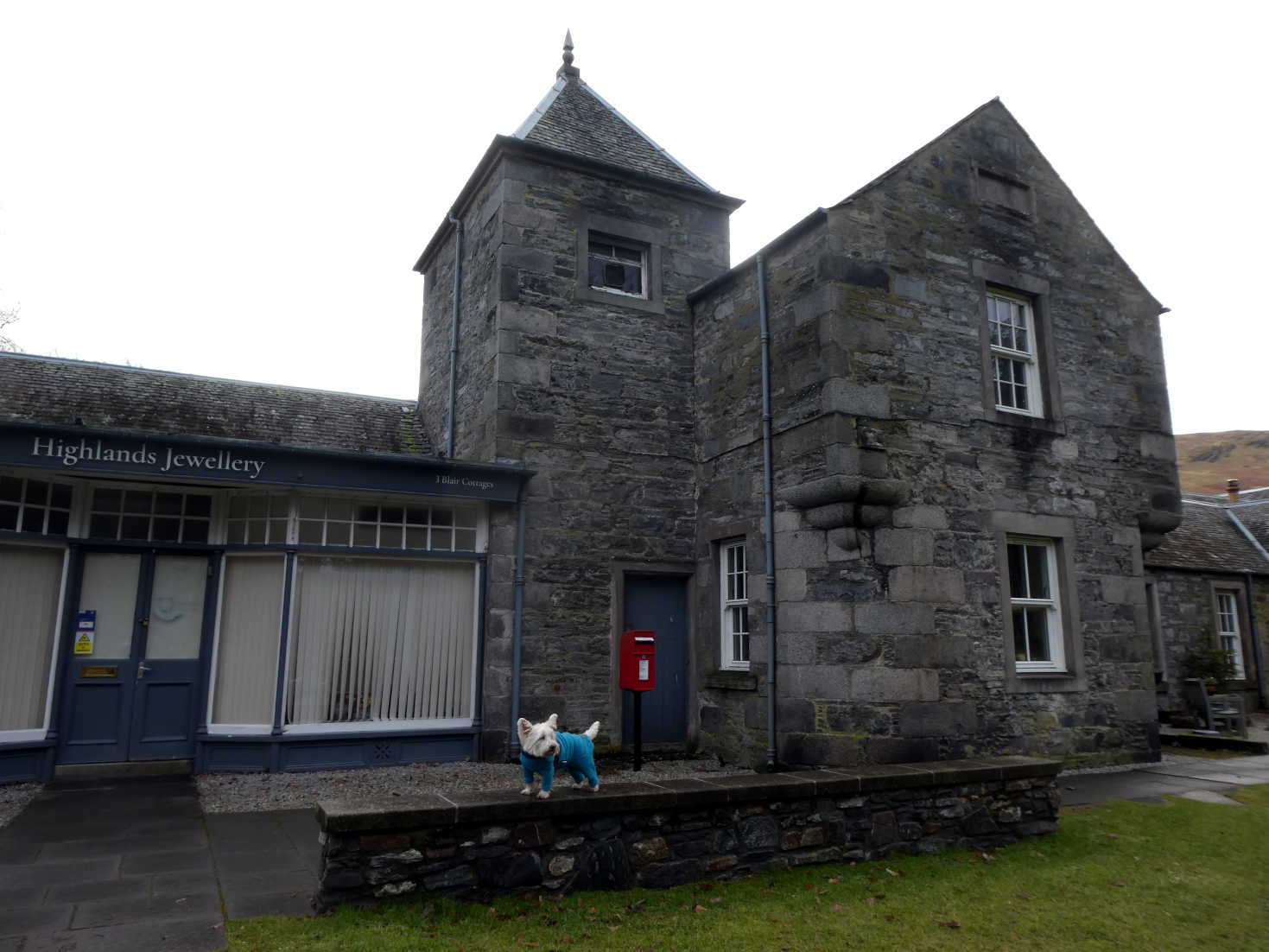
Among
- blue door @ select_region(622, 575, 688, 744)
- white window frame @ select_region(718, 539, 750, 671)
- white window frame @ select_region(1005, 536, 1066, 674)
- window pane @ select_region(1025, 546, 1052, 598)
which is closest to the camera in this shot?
white window frame @ select_region(1005, 536, 1066, 674)

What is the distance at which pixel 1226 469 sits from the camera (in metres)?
82.3

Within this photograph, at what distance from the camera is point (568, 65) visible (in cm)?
1415

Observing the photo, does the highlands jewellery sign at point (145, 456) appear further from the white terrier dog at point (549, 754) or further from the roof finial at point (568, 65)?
the roof finial at point (568, 65)

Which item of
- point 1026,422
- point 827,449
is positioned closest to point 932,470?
point 827,449

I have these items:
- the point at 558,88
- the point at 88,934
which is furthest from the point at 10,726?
the point at 558,88

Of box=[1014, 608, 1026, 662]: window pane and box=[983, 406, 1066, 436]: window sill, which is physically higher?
box=[983, 406, 1066, 436]: window sill

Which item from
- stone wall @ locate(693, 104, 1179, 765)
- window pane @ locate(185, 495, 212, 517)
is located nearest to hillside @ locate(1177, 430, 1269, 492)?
stone wall @ locate(693, 104, 1179, 765)

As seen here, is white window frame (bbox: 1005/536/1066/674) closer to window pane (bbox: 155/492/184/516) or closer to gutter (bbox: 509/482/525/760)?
gutter (bbox: 509/482/525/760)

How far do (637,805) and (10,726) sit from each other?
7147mm

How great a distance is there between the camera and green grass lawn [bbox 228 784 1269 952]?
191 inches

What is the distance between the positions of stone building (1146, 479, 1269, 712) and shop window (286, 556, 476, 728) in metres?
13.4

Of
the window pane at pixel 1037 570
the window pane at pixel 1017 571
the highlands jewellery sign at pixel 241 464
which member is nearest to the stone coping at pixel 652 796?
the window pane at pixel 1017 571

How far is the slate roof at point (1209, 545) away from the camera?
1844 centimetres

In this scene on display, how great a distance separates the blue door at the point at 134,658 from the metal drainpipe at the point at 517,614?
3.46 metres
